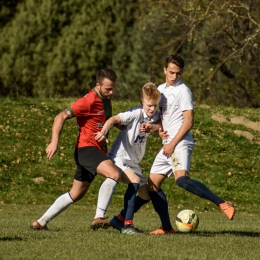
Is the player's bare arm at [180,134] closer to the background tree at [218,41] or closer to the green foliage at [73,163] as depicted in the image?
the green foliage at [73,163]

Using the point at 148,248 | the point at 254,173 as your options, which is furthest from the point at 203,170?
the point at 148,248

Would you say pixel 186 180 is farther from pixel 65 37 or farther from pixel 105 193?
pixel 65 37

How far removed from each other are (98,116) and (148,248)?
2.15 meters

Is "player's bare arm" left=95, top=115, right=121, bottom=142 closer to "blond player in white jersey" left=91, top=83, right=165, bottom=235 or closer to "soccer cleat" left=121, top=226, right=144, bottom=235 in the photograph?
"blond player in white jersey" left=91, top=83, right=165, bottom=235

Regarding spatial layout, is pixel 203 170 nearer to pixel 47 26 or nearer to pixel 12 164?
pixel 12 164

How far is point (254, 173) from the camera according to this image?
67.3 ft

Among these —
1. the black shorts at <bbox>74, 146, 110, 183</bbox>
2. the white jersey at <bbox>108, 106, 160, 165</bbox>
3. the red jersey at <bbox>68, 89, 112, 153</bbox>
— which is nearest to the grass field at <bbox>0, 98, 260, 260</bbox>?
the black shorts at <bbox>74, 146, 110, 183</bbox>

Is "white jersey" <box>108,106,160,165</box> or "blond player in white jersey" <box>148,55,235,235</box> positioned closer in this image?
"blond player in white jersey" <box>148,55,235,235</box>

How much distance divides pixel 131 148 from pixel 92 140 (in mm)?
486

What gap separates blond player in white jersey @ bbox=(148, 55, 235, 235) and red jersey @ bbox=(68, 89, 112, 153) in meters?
0.70

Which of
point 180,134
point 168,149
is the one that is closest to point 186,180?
point 168,149

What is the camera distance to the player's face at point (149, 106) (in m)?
9.83

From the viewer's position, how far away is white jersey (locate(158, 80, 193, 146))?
9.91m

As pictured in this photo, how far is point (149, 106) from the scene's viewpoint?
32.4 feet
